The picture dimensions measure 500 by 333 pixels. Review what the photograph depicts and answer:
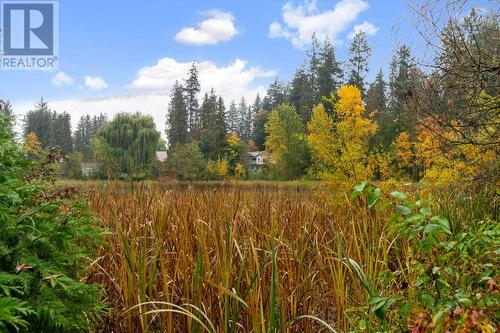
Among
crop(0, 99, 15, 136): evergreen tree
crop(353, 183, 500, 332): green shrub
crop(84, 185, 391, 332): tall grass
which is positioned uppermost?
crop(0, 99, 15, 136): evergreen tree

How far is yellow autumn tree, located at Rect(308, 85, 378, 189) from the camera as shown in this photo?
12.0 metres

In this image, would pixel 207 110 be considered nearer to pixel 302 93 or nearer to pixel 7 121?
pixel 302 93

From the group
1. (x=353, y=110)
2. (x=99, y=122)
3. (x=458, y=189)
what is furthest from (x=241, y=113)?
(x=458, y=189)

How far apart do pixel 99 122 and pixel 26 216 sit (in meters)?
114

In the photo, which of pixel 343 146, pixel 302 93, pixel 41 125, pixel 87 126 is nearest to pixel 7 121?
pixel 343 146

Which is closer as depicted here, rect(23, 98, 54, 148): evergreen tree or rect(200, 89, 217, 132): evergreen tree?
rect(200, 89, 217, 132): evergreen tree

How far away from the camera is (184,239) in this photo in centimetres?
287

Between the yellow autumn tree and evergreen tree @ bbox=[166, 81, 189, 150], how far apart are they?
38033 millimetres

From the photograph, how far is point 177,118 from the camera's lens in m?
57.5

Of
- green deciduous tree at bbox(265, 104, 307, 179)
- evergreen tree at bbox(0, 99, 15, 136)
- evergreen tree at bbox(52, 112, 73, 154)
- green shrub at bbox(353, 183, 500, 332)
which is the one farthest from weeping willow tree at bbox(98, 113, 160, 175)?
green shrub at bbox(353, 183, 500, 332)

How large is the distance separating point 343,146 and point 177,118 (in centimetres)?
4654

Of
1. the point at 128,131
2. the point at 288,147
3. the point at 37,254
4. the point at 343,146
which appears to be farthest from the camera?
the point at 128,131

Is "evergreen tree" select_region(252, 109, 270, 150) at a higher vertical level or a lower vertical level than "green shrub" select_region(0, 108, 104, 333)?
higher

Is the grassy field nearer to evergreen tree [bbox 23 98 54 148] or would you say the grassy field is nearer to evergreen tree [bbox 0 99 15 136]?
evergreen tree [bbox 0 99 15 136]
